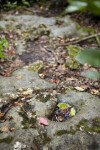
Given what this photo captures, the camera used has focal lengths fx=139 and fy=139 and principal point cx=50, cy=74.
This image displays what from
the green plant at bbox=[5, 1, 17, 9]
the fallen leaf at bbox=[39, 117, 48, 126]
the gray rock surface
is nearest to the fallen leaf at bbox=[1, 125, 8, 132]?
the fallen leaf at bbox=[39, 117, 48, 126]

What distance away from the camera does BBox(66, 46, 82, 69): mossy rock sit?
3.28 metres

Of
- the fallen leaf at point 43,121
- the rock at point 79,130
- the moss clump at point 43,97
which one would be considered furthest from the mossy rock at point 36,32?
the fallen leaf at point 43,121

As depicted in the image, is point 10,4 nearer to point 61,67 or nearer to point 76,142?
point 61,67

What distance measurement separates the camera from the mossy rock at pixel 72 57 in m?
3.28

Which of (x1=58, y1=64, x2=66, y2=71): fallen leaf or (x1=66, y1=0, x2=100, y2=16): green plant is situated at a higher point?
(x1=66, y1=0, x2=100, y2=16): green plant

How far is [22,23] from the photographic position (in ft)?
17.5

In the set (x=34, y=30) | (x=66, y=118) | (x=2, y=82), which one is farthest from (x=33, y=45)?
(x=66, y=118)

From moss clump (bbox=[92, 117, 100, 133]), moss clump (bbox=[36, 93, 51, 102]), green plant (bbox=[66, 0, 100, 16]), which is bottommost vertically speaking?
moss clump (bbox=[36, 93, 51, 102])

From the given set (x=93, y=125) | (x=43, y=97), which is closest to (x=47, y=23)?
(x=43, y=97)

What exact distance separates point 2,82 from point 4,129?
3.39 ft

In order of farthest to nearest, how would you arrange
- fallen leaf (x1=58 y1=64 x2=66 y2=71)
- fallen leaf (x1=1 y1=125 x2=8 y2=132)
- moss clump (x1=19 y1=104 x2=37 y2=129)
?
fallen leaf (x1=58 y1=64 x2=66 y2=71), moss clump (x1=19 y1=104 x2=37 y2=129), fallen leaf (x1=1 y1=125 x2=8 y2=132)

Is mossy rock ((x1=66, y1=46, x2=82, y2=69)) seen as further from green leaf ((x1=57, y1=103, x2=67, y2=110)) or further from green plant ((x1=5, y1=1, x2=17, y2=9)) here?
green plant ((x1=5, y1=1, x2=17, y2=9))

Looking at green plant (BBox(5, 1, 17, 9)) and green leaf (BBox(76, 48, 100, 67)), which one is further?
green plant (BBox(5, 1, 17, 9))

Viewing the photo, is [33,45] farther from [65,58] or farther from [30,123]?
[30,123]
